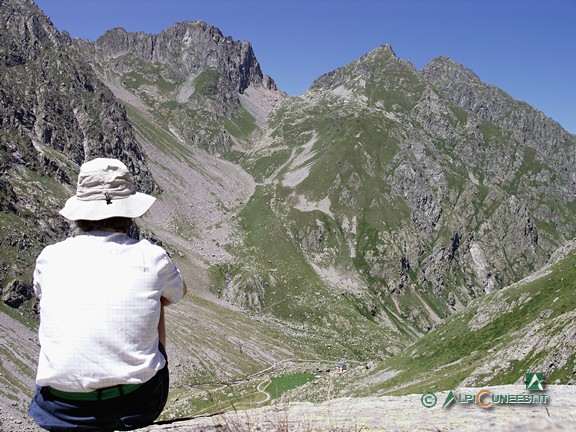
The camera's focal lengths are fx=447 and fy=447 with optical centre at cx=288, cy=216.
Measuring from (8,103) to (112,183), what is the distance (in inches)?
8106

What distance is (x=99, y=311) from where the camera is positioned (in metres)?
5.73

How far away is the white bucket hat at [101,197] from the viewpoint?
20.4ft

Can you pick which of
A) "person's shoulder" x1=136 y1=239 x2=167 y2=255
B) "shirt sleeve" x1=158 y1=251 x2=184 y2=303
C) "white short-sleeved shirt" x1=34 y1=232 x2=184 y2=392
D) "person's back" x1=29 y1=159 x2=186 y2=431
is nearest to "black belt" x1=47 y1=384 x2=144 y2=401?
"person's back" x1=29 y1=159 x2=186 y2=431

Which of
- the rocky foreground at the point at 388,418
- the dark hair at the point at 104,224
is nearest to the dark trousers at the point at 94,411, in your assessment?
the rocky foreground at the point at 388,418

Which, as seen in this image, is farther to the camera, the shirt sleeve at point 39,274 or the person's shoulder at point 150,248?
the shirt sleeve at point 39,274

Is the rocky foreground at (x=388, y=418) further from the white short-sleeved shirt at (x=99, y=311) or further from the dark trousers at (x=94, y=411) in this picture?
the white short-sleeved shirt at (x=99, y=311)

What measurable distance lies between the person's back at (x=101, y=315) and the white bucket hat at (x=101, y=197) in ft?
0.04

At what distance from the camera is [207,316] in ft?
502

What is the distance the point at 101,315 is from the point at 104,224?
1325mm

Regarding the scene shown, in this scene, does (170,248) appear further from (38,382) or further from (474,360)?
(38,382)

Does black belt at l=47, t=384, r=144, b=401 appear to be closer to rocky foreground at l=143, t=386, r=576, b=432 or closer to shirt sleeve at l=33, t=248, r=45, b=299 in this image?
shirt sleeve at l=33, t=248, r=45, b=299

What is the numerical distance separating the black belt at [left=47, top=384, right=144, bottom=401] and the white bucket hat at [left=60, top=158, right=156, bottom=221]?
7.48ft

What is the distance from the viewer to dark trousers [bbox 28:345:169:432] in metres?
5.98

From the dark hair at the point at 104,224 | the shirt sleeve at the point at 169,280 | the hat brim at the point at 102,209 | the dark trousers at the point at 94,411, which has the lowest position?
the dark trousers at the point at 94,411
